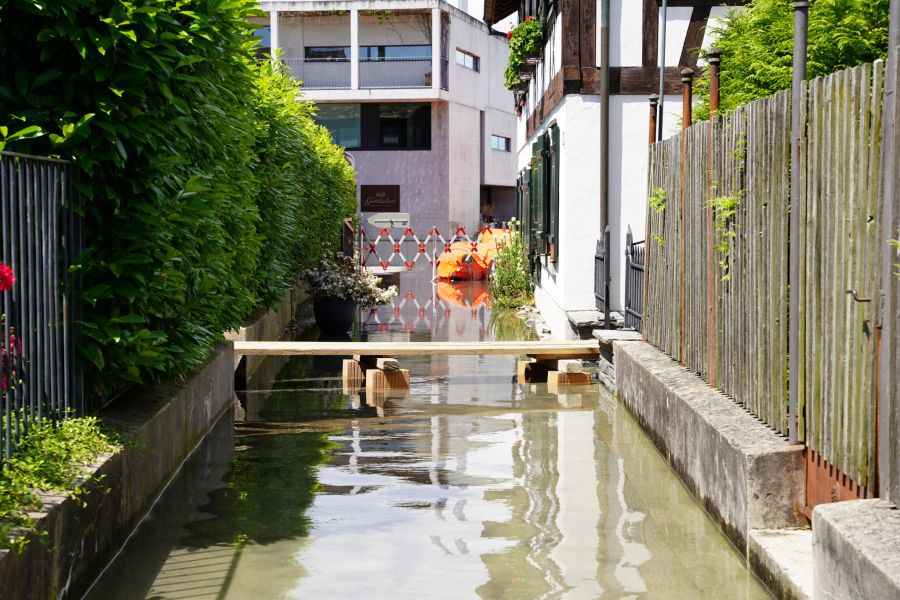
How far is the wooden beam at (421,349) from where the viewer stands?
12219 millimetres

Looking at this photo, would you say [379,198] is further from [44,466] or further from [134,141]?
[44,466]

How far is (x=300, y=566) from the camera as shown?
5.84 meters

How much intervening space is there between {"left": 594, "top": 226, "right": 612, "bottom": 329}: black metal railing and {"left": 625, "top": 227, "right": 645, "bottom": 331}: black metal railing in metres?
0.49

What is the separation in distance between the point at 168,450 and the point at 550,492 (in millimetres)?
2357

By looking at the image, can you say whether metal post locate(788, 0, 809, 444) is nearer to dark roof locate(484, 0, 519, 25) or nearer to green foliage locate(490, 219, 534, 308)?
green foliage locate(490, 219, 534, 308)

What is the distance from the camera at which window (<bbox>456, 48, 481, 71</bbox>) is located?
1735 inches

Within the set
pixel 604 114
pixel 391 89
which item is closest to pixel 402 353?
pixel 604 114

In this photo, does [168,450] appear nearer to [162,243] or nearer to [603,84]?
[162,243]

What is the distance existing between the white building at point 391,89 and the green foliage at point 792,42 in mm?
31702

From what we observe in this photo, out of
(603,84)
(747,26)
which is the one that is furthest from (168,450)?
(603,84)

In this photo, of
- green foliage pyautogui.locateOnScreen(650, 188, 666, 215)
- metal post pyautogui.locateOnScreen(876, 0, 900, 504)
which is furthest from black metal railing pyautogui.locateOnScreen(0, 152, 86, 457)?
green foliage pyautogui.locateOnScreen(650, 188, 666, 215)

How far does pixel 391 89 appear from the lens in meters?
41.9

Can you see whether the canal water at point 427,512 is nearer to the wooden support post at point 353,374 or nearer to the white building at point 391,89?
the wooden support post at point 353,374

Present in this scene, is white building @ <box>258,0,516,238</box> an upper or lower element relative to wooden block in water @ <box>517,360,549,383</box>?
upper
